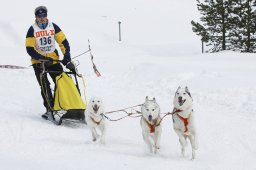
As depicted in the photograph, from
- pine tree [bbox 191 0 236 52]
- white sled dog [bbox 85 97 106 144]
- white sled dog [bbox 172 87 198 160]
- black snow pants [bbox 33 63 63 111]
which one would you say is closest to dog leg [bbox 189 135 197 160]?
white sled dog [bbox 172 87 198 160]

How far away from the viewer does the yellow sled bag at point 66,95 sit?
7.91 metres

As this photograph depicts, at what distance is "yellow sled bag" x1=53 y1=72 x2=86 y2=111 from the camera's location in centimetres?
791

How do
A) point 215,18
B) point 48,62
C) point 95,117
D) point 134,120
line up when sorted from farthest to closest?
point 215,18 → point 134,120 → point 48,62 → point 95,117

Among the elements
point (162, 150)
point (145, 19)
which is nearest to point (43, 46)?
point (162, 150)

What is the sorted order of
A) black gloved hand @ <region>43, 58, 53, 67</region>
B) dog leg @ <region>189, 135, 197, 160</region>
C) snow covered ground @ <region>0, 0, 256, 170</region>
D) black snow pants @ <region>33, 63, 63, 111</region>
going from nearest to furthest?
1. snow covered ground @ <region>0, 0, 256, 170</region>
2. dog leg @ <region>189, 135, 197, 160</region>
3. black gloved hand @ <region>43, 58, 53, 67</region>
4. black snow pants @ <region>33, 63, 63, 111</region>

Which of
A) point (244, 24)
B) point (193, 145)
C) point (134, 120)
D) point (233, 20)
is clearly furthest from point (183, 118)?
point (244, 24)

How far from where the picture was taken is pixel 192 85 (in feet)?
39.5

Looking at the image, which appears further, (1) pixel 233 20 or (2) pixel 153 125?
(1) pixel 233 20

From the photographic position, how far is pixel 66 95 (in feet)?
26.1

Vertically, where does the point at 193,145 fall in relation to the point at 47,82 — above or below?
below

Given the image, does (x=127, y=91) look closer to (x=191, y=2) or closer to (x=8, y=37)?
(x=8, y=37)

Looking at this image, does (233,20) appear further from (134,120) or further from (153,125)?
(153,125)

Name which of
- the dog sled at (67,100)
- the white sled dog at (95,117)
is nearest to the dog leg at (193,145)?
the white sled dog at (95,117)

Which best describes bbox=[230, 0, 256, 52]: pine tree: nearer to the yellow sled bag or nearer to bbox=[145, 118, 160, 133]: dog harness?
the yellow sled bag
